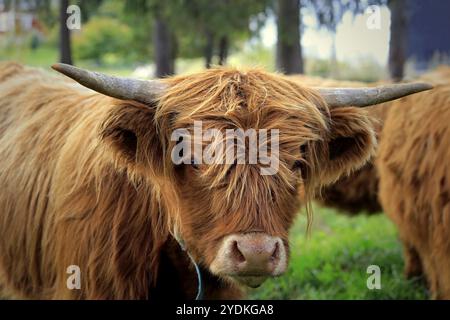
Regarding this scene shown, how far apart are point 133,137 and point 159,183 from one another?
25cm

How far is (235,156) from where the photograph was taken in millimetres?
2480

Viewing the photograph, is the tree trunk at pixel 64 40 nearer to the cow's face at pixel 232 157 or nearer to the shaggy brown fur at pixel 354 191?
the shaggy brown fur at pixel 354 191

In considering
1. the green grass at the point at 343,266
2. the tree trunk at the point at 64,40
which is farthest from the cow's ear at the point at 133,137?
the tree trunk at the point at 64,40

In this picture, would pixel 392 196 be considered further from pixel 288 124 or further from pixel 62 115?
pixel 62 115

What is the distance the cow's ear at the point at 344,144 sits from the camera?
2.93 meters

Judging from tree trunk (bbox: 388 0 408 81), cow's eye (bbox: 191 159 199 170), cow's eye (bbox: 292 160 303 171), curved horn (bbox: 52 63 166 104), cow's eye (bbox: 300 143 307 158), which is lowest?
cow's eye (bbox: 292 160 303 171)

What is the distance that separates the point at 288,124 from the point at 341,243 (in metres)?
3.97

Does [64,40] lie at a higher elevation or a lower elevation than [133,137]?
higher

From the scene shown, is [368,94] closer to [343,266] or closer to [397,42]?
[343,266]

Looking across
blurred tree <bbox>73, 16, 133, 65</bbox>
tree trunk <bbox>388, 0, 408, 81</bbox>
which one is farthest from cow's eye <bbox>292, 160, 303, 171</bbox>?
blurred tree <bbox>73, 16, 133, 65</bbox>

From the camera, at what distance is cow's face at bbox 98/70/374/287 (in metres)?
2.43

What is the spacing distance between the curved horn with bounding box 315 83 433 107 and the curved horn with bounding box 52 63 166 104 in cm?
82

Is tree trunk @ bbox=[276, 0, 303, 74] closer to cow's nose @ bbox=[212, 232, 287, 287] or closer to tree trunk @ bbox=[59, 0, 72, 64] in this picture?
tree trunk @ bbox=[59, 0, 72, 64]

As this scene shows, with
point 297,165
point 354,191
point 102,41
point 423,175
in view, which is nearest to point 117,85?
point 297,165
